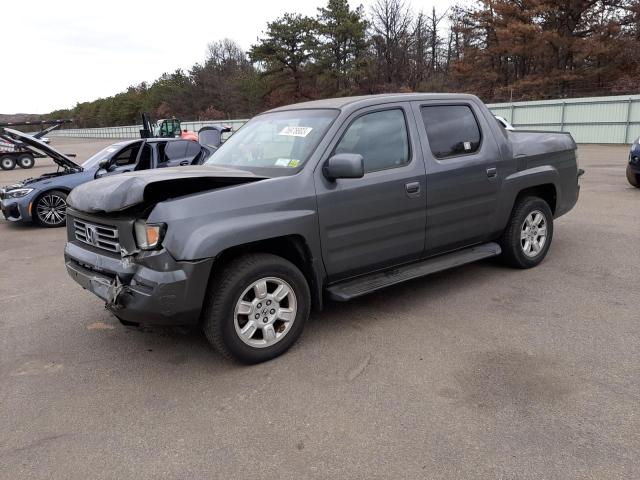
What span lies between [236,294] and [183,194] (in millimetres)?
774

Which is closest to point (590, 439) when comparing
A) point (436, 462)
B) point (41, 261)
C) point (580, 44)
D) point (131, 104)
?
point (436, 462)

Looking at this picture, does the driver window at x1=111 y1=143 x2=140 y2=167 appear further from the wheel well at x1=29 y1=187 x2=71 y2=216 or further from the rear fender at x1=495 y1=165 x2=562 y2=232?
the rear fender at x1=495 y1=165 x2=562 y2=232

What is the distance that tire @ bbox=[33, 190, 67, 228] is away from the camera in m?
9.57

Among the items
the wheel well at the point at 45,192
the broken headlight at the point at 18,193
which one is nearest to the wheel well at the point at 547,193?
the wheel well at the point at 45,192

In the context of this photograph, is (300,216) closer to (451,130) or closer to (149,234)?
(149,234)

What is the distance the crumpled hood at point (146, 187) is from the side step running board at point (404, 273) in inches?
42.9

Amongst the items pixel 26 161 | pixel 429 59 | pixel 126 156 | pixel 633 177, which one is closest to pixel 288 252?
pixel 126 156

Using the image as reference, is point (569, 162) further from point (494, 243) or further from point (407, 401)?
point (407, 401)

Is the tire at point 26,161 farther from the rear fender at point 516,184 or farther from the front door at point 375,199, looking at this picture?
the rear fender at point 516,184

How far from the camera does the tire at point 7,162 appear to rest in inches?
942

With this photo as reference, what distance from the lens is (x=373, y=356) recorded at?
3.80m

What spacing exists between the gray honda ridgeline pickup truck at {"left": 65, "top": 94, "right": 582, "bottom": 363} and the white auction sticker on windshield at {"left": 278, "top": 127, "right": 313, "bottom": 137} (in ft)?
0.05

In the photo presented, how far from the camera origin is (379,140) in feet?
14.3

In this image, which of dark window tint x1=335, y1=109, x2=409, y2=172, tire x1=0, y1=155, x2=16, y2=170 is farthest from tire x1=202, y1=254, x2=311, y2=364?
tire x1=0, y1=155, x2=16, y2=170
